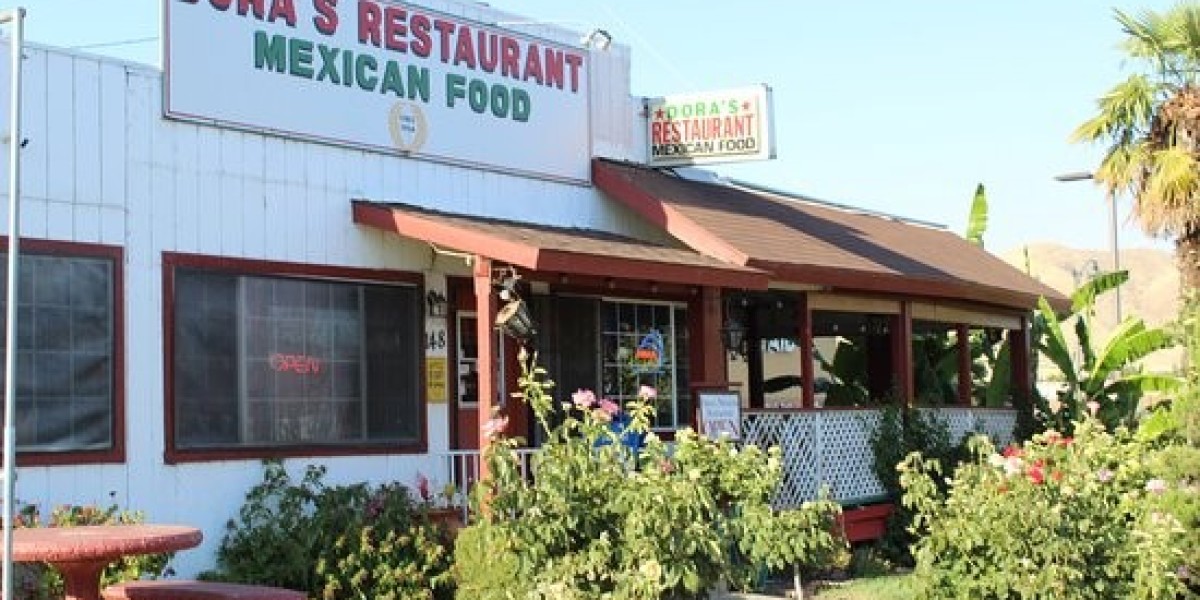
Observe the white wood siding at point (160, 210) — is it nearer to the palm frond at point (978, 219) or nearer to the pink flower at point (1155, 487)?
the pink flower at point (1155, 487)

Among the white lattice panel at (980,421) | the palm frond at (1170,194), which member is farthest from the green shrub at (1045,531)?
the palm frond at (1170,194)

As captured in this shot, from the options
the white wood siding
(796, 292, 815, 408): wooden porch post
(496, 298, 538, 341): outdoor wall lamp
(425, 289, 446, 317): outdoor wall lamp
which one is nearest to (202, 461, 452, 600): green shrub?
the white wood siding

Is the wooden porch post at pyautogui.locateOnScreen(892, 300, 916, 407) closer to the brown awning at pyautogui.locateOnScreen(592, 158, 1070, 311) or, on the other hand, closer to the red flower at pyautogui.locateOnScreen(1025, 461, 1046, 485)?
the brown awning at pyautogui.locateOnScreen(592, 158, 1070, 311)

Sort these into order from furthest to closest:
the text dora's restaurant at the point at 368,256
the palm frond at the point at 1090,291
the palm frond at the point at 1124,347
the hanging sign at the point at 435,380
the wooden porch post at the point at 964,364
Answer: the palm frond at the point at 1090,291 < the palm frond at the point at 1124,347 < the wooden porch post at the point at 964,364 < the hanging sign at the point at 435,380 < the text dora's restaurant at the point at 368,256

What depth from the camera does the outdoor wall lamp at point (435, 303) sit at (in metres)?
13.3

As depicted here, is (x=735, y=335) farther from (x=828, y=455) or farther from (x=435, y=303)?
(x=435, y=303)

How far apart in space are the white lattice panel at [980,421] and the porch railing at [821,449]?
4.88 ft

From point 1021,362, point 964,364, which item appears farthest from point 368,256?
point 1021,362

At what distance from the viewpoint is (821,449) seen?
51.2 feet

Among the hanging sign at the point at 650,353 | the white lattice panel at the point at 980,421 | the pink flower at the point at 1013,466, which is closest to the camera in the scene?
the pink flower at the point at 1013,466

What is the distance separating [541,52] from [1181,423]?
21.9 feet

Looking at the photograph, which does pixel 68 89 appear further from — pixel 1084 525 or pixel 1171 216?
pixel 1171 216

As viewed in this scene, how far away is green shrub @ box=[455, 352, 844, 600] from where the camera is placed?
7.43 m

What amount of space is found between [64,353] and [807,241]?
27.6ft
